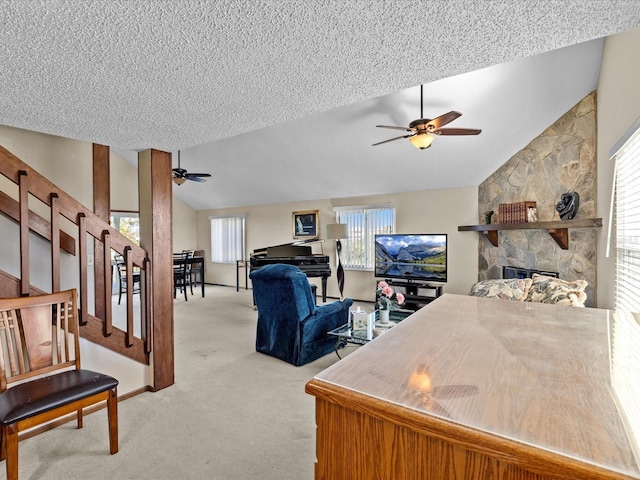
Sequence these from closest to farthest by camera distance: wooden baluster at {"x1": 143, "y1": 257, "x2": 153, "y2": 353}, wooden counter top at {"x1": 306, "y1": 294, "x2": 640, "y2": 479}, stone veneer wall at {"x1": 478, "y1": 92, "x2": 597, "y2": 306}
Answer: wooden counter top at {"x1": 306, "y1": 294, "x2": 640, "y2": 479}, wooden baluster at {"x1": 143, "y1": 257, "x2": 153, "y2": 353}, stone veneer wall at {"x1": 478, "y1": 92, "x2": 597, "y2": 306}

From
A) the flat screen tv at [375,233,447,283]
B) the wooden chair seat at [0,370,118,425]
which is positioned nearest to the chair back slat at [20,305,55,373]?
the wooden chair seat at [0,370,118,425]

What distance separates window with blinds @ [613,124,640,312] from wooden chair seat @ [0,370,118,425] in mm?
3466

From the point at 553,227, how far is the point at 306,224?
14.9 ft

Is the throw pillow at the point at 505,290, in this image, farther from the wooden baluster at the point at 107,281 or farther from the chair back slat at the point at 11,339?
the chair back slat at the point at 11,339

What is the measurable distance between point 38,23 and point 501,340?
199 centimetres

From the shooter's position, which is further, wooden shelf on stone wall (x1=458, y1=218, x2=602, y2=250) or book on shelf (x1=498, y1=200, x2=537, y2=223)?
book on shelf (x1=498, y1=200, x2=537, y2=223)

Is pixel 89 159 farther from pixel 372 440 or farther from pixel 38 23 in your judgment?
pixel 372 440

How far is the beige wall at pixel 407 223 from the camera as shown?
5637mm

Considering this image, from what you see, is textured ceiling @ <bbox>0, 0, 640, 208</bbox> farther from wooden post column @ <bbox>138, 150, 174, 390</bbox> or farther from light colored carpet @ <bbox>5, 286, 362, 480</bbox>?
light colored carpet @ <bbox>5, 286, 362, 480</bbox>

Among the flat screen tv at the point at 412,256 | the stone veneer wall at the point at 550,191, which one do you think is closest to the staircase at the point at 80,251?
the flat screen tv at the point at 412,256

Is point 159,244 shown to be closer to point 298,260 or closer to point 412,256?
point 298,260

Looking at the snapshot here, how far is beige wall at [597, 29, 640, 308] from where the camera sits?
8.10 feet

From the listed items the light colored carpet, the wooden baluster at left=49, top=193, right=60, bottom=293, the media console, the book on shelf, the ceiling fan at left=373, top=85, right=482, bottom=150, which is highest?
the ceiling fan at left=373, top=85, right=482, bottom=150

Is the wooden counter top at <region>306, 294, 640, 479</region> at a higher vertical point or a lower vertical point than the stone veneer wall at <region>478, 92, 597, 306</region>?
lower
